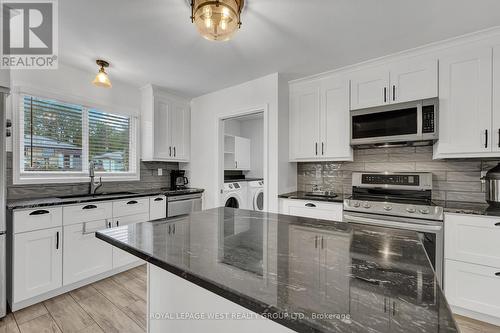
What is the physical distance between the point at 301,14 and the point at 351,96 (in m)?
1.27

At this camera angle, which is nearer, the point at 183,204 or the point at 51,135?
the point at 51,135

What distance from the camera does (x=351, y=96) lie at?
8.99 feet

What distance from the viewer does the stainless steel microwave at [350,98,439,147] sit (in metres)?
2.26

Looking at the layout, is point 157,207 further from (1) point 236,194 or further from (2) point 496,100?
(2) point 496,100

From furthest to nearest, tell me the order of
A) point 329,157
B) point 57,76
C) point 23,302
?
point 329,157
point 57,76
point 23,302

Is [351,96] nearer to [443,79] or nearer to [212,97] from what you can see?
[443,79]

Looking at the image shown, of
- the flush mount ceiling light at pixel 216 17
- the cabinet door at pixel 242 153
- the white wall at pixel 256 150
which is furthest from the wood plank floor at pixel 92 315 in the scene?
the white wall at pixel 256 150

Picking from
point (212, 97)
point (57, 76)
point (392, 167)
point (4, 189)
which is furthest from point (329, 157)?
point (57, 76)

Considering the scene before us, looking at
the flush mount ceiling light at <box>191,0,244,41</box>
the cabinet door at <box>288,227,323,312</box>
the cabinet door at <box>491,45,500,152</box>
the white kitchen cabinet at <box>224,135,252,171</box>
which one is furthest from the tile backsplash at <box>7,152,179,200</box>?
the cabinet door at <box>491,45,500,152</box>

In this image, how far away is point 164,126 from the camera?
3637 millimetres

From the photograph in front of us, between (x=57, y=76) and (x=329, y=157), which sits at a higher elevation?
(x=57, y=76)

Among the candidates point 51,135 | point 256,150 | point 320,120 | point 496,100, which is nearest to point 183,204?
point 51,135

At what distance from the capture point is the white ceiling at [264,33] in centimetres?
174

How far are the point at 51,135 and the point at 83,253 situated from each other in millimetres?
1448
